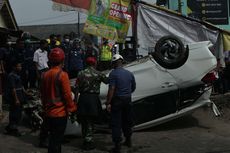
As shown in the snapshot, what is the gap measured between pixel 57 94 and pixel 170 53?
4.75 metres

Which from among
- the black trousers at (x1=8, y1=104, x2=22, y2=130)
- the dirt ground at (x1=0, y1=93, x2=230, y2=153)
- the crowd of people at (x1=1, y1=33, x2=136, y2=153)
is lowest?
the dirt ground at (x1=0, y1=93, x2=230, y2=153)

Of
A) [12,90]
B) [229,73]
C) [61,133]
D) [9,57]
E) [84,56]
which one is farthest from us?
[229,73]

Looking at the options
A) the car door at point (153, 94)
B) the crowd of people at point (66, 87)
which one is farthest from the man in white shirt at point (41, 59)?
the car door at point (153, 94)

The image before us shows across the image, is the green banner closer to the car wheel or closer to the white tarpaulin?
the white tarpaulin

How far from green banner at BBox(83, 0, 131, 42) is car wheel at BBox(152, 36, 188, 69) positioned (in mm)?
1537

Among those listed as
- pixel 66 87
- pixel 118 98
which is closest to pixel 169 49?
pixel 118 98

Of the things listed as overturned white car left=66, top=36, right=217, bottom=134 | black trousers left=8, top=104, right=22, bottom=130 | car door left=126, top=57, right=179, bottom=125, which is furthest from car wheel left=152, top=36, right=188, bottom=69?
black trousers left=8, top=104, right=22, bottom=130

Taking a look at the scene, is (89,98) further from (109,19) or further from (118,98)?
(109,19)

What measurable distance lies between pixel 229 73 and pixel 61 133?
43.7 ft

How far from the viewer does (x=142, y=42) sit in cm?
1324

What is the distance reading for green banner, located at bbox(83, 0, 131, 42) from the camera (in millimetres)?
12859

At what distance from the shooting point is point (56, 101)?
24.7ft

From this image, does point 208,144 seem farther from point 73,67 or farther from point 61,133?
point 73,67

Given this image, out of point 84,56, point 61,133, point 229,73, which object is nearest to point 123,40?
point 84,56
